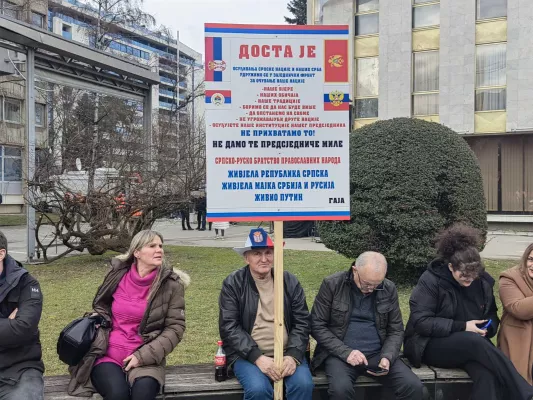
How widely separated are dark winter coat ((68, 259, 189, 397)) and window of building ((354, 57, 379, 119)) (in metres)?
22.2

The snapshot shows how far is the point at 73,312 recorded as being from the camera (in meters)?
7.25

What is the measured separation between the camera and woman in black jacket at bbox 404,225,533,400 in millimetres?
3908

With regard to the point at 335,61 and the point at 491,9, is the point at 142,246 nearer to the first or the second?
the point at 335,61

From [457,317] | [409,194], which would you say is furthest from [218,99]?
[409,194]

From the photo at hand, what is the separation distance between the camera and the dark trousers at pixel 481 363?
146 inches

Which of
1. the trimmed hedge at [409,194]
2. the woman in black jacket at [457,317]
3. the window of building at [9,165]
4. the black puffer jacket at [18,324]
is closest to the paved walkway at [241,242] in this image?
the trimmed hedge at [409,194]

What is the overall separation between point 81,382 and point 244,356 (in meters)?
1.14

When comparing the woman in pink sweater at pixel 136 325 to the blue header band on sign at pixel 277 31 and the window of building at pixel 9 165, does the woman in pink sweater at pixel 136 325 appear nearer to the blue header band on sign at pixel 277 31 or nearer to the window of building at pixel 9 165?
the blue header band on sign at pixel 277 31

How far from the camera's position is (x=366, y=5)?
2528cm

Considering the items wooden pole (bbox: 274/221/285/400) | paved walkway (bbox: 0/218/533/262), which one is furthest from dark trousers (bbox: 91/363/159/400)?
paved walkway (bbox: 0/218/533/262)

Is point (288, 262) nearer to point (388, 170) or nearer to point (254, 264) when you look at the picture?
point (388, 170)

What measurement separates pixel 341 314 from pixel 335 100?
1.57 metres

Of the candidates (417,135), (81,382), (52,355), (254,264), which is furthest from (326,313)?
(417,135)

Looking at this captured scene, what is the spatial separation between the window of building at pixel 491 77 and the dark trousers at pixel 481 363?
1999 centimetres
